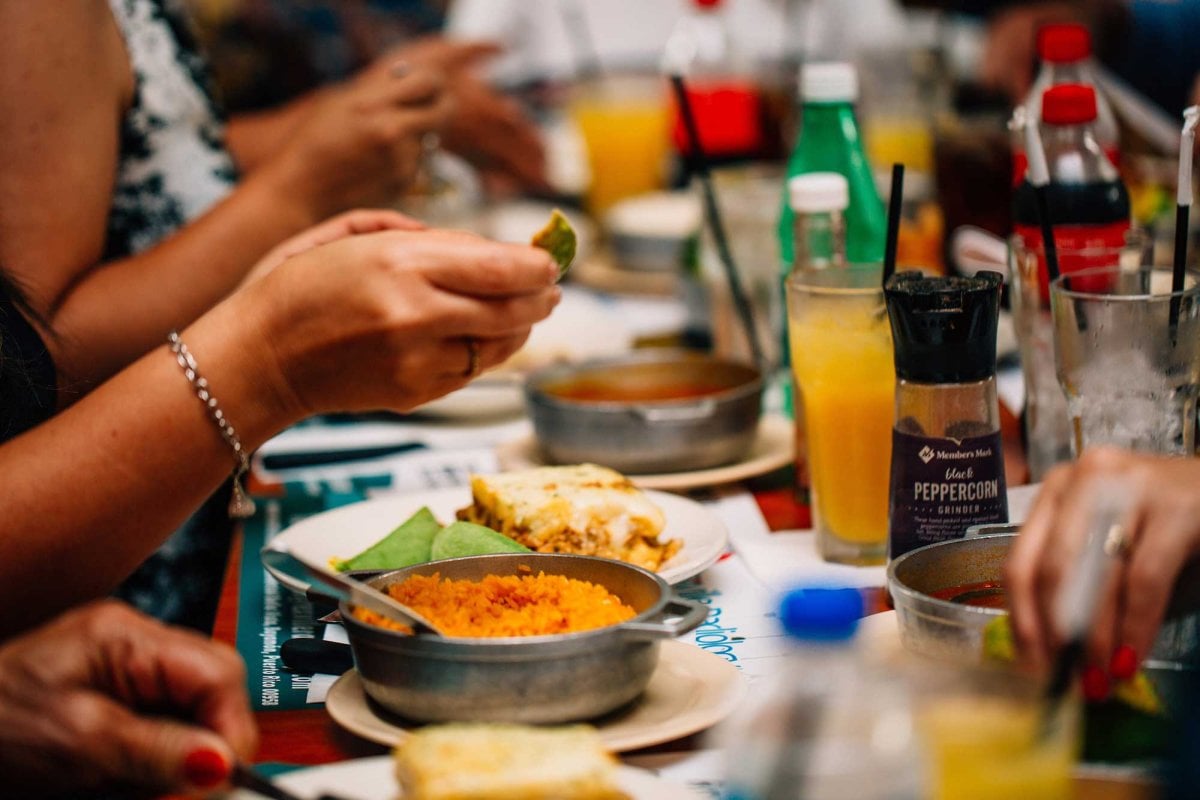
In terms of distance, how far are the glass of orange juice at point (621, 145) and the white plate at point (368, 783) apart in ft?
7.81

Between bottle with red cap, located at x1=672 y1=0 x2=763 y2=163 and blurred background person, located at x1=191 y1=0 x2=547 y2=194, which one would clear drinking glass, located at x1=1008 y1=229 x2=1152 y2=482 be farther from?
blurred background person, located at x1=191 y1=0 x2=547 y2=194

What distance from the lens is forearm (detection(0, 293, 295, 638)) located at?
110 cm

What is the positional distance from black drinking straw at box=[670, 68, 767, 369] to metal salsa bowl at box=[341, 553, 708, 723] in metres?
0.78

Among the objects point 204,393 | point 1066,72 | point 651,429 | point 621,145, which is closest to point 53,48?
point 204,393

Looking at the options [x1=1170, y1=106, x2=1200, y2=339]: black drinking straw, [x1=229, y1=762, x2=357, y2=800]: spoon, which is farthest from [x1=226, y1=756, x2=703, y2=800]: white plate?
[x1=1170, y1=106, x2=1200, y2=339]: black drinking straw

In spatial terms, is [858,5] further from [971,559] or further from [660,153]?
[971,559]

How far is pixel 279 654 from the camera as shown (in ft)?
3.63

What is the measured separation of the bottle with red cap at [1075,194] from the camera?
1.37 metres

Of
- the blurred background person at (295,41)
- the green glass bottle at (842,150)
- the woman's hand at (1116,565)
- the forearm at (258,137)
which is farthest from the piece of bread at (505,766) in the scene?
the blurred background person at (295,41)

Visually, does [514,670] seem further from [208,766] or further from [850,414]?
[850,414]

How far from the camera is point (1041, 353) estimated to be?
1.40 meters

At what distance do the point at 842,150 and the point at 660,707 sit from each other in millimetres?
950

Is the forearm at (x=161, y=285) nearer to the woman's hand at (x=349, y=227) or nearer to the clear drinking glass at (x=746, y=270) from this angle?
the woman's hand at (x=349, y=227)

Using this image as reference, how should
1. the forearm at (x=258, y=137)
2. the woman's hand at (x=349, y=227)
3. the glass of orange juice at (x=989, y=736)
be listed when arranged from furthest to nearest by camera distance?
the forearm at (x=258, y=137), the woman's hand at (x=349, y=227), the glass of orange juice at (x=989, y=736)
